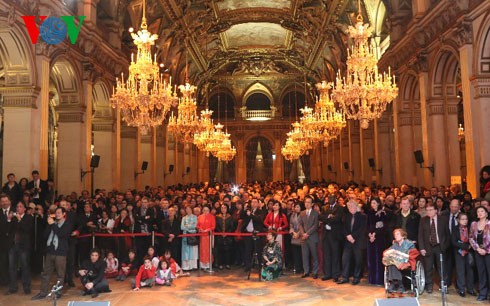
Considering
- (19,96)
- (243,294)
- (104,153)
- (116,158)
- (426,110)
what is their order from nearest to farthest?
1. (243,294)
2. (19,96)
3. (426,110)
4. (104,153)
5. (116,158)

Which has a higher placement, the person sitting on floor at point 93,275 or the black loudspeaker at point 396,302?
the black loudspeaker at point 396,302

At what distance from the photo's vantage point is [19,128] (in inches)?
505

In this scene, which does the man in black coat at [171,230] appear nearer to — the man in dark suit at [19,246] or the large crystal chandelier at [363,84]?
the man in dark suit at [19,246]

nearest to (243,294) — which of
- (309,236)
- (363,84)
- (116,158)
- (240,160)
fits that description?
(309,236)

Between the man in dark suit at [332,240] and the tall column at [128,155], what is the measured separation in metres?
13.9

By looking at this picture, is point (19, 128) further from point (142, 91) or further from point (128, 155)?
point (128, 155)

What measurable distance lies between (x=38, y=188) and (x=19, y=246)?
3799 millimetres

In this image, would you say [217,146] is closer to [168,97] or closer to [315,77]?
[168,97]

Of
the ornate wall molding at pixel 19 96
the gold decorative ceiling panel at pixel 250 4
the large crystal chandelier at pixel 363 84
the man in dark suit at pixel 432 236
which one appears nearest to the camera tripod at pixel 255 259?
the man in dark suit at pixel 432 236

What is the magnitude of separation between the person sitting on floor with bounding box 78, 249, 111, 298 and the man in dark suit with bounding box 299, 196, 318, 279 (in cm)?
421

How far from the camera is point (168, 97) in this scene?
457 inches

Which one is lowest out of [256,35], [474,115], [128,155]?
[128,155]

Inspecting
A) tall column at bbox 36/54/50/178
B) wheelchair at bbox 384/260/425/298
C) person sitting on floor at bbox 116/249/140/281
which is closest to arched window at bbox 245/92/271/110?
tall column at bbox 36/54/50/178

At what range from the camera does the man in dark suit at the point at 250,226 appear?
10.8 m
